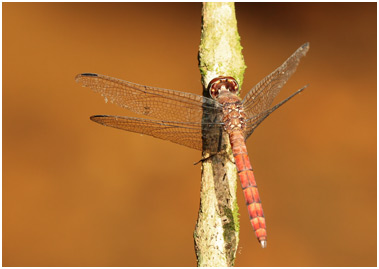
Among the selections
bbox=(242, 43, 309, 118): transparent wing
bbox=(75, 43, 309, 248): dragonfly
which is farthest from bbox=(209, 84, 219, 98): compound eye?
bbox=(242, 43, 309, 118): transparent wing

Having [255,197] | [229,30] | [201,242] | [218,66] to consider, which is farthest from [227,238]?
[229,30]

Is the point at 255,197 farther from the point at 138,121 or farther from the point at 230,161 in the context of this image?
the point at 138,121

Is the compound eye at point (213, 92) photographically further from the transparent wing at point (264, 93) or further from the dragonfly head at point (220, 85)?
the transparent wing at point (264, 93)

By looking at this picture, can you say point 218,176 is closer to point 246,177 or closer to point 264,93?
point 246,177

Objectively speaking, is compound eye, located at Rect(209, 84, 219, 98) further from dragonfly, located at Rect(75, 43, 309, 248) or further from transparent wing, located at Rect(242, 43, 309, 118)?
transparent wing, located at Rect(242, 43, 309, 118)

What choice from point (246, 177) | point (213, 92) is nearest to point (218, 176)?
point (246, 177)
